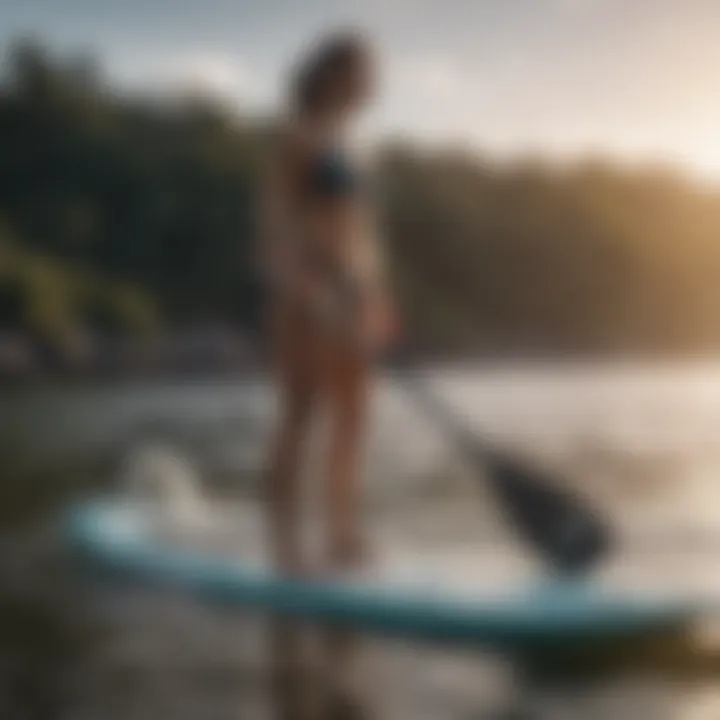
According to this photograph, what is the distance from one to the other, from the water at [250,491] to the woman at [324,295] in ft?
0.07

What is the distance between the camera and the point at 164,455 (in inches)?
39.4

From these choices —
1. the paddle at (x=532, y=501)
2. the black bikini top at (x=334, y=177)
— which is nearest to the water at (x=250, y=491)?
the paddle at (x=532, y=501)

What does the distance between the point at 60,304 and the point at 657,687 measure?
0.54 m

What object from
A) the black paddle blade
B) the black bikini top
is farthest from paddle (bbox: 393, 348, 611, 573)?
the black bikini top

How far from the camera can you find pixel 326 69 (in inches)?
38.5

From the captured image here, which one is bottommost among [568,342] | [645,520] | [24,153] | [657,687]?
[657,687]

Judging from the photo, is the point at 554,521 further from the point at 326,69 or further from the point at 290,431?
the point at 326,69

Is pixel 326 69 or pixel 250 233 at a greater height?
pixel 326 69

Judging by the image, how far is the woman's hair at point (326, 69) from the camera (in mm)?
979

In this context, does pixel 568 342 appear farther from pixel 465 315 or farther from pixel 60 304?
pixel 60 304

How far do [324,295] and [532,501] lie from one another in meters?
0.22

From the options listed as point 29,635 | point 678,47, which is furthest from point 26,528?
point 678,47

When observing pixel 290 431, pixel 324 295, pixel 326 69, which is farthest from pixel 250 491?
pixel 326 69

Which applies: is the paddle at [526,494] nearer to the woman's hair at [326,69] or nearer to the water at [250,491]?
the water at [250,491]
